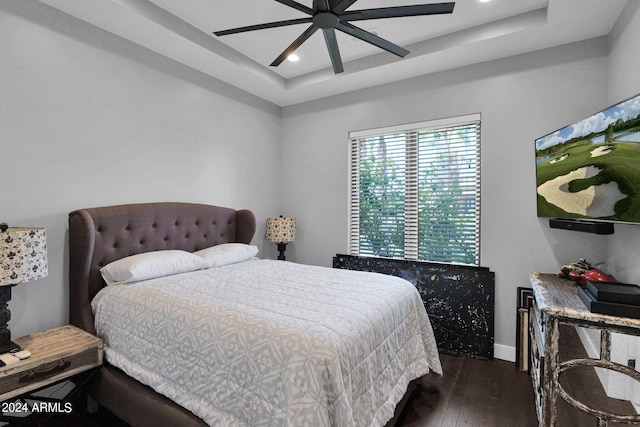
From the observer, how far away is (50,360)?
1700 mm

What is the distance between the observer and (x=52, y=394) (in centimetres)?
216

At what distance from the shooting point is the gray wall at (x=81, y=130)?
203 cm

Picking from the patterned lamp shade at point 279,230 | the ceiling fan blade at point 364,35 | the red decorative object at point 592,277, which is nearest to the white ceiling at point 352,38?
the ceiling fan blade at point 364,35

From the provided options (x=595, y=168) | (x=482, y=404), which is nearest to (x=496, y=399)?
(x=482, y=404)

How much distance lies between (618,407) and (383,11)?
2786 mm

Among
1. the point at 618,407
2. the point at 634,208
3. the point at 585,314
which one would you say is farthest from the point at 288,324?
the point at 618,407

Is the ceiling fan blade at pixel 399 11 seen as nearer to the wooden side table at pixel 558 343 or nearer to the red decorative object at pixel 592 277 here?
the wooden side table at pixel 558 343

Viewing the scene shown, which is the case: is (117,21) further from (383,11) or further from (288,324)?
(288,324)

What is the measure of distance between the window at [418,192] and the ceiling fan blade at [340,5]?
174 centimetres

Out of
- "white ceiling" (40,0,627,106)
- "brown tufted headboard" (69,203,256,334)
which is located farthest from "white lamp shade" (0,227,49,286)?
"white ceiling" (40,0,627,106)

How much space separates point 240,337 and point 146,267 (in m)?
1.22

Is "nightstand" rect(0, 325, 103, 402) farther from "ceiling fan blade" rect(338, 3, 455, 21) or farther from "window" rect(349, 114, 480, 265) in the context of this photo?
"window" rect(349, 114, 480, 265)

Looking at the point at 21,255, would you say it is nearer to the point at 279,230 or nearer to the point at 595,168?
the point at 279,230

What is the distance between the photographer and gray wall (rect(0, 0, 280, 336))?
6.64 feet
